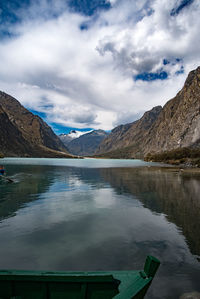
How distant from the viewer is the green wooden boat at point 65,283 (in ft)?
21.6

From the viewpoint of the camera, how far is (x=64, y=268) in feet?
36.7

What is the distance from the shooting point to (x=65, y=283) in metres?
6.66

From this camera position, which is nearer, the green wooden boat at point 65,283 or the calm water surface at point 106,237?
the green wooden boat at point 65,283

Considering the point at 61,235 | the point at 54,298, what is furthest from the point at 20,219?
the point at 54,298

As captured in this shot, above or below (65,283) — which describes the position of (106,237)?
below

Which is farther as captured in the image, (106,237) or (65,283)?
(106,237)

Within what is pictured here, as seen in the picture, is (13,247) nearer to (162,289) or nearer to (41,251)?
(41,251)

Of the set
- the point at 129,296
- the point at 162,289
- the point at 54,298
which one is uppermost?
the point at 129,296

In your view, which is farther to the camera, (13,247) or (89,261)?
(13,247)

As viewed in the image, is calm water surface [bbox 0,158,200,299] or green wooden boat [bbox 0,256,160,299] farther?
calm water surface [bbox 0,158,200,299]

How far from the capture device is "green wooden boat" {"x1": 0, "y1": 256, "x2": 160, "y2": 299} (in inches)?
259

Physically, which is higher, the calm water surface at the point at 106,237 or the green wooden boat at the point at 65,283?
the green wooden boat at the point at 65,283

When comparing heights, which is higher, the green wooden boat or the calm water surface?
the green wooden boat

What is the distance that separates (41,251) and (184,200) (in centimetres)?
2301
